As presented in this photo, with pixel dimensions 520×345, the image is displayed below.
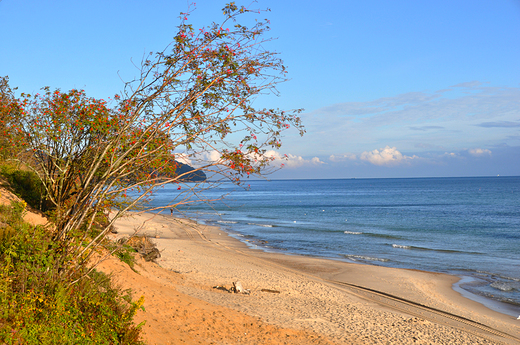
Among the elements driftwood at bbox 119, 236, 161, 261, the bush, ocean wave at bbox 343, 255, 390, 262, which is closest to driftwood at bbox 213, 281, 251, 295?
driftwood at bbox 119, 236, 161, 261

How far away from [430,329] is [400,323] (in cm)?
81

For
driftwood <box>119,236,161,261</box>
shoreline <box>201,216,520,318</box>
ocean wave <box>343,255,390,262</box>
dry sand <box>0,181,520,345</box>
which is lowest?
ocean wave <box>343,255,390,262</box>

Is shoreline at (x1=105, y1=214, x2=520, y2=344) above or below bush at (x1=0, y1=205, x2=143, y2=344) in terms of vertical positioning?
below

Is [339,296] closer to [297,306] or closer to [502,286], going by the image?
[297,306]

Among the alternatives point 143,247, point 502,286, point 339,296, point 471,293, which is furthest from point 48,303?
point 502,286

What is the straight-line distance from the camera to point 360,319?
10.5 meters

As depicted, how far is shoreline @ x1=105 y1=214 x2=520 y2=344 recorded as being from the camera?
9.73 metres

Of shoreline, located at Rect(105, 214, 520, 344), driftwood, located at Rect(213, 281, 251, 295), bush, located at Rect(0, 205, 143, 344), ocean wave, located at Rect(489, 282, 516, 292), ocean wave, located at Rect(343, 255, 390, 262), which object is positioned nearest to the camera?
bush, located at Rect(0, 205, 143, 344)

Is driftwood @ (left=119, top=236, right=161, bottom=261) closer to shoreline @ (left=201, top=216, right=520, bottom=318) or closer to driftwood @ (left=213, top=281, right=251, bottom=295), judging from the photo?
shoreline @ (left=201, top=216, right=520, bottom=318)

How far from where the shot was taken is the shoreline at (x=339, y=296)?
31.9ft

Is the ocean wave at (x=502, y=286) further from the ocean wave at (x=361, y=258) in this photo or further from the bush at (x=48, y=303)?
the bush at (x=48, y=303)

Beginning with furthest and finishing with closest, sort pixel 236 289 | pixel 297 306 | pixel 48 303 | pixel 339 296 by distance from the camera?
pixel 339 296
pixel 236 289
pixel 297 306
pixel 48 303

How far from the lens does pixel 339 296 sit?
44.3 ft

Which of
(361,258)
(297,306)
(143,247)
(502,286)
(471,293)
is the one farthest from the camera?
(361,258)
